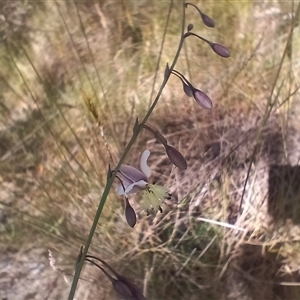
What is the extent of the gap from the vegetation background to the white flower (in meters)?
0.34

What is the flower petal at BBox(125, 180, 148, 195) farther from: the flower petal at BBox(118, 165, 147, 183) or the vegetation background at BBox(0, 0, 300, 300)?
the vegetation background at BBox(0, 0, 300, 300)


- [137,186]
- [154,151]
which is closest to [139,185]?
[137,186]

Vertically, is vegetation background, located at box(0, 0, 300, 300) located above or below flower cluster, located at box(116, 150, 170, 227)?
above

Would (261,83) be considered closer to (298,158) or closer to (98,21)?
(298,158)

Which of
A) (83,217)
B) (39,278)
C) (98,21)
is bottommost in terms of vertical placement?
(39,278)

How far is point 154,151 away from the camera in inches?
46.4

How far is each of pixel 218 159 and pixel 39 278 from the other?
0.49 meters

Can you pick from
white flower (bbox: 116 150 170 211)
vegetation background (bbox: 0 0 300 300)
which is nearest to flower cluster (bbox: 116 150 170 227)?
white flower (bbox: 116 150 170 211)

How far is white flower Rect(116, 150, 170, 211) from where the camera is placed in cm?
65

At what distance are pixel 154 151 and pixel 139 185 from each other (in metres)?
0.51

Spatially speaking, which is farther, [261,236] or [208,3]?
[208,3]

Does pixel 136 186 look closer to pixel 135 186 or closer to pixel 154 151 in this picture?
pixel 135 186

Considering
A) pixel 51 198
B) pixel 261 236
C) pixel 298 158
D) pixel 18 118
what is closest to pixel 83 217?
pixel 51 198

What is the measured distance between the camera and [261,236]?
1.10 meters
